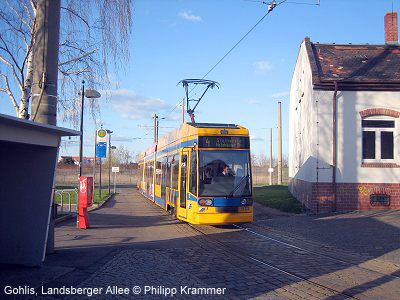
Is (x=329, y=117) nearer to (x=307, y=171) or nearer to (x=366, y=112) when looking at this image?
(x=366, y=112)

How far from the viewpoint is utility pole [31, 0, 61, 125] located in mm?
10156

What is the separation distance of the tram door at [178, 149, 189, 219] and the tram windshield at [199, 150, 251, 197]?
1.00m

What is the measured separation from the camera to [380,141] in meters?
20.3

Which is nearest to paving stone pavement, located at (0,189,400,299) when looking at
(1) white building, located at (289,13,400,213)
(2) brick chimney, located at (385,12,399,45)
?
(1) white building, located at (289,13,400,213)

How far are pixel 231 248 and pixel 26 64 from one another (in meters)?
8.51

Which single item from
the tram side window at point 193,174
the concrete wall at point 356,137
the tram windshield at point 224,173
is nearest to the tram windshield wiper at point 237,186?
A: the tram windshield at point 224,173

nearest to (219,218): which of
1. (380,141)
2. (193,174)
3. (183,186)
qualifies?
(193,174)

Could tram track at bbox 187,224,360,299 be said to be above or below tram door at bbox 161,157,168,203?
below

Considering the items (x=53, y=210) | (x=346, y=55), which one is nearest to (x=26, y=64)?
(x=53, y=210)

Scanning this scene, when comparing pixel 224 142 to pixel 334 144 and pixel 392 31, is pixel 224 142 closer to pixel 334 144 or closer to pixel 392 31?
pixel 334 144

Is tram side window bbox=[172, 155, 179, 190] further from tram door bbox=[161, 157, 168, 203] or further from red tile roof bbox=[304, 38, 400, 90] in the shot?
red tile roof bbox=[304, 38, 400, 90]

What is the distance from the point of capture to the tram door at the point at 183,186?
49.0ft

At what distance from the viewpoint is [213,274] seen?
27.9 ft

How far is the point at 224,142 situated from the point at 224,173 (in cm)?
105
